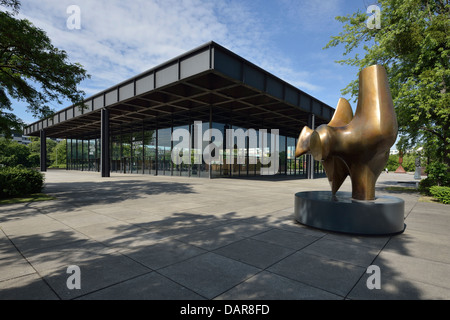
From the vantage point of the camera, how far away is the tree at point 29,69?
9.70 m

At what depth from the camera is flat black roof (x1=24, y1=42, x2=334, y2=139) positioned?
16.1 meters

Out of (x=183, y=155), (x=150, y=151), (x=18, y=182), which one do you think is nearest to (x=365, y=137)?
(x=18, y=182)

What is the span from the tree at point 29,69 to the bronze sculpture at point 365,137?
12.3 m

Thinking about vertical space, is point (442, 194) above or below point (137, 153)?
below

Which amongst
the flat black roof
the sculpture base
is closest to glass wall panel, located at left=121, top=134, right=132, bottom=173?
the flat black roof

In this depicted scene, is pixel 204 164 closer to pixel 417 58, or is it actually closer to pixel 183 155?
pixel 183 155

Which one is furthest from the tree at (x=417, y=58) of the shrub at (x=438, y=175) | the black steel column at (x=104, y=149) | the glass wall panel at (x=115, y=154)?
the glass wall panel at (x=115, y=154)

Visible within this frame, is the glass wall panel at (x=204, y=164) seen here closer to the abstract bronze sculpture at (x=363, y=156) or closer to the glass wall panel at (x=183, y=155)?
the glass wall panel at (x=183, y=155)

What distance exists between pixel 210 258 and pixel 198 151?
73.8ft

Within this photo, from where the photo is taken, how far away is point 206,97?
22016mm

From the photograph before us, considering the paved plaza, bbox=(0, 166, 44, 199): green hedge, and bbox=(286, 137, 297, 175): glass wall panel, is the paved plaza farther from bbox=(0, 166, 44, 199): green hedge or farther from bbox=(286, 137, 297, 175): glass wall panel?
bbox=(286, 137, 297, 175): glass wall panel

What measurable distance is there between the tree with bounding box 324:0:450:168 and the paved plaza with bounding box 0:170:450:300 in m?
8.90
